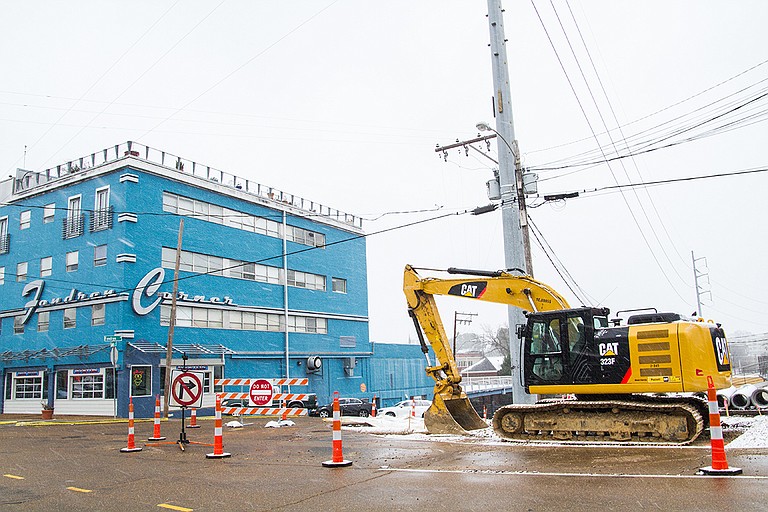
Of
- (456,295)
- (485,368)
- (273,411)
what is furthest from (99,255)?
(485,368)

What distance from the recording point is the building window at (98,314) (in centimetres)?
3309

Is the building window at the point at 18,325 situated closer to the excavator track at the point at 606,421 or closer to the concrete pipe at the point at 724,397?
the excavator track at the point at 606,421

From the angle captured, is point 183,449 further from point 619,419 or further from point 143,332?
point 143,332

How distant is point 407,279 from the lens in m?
16.6

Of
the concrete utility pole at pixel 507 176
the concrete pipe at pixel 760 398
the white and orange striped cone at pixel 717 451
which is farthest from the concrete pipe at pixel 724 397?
the white and orange striped cone at pixel 717 451

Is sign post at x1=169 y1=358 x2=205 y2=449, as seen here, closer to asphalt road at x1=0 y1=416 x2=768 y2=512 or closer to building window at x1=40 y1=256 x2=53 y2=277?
asphalt road at x1=0 y1=416 x2=768 y2=512

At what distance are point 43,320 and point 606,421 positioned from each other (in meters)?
33.7

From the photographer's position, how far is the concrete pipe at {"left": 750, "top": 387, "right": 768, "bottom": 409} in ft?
53.5

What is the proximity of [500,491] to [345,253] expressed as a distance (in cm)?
4206

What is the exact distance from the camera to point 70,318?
34.8m

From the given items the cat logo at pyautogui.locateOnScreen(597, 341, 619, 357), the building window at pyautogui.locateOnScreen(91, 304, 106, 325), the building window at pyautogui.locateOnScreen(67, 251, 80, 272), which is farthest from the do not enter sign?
the building window at pyautogui.locateOnScreen(67, 251, 80, 272)

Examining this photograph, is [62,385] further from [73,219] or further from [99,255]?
[73,219]

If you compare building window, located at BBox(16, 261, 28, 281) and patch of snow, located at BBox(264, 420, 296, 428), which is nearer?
patch of snow, located at BBox(264, 420, 296, 428)

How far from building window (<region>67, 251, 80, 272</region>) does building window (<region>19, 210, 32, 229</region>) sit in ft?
16.8
